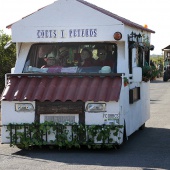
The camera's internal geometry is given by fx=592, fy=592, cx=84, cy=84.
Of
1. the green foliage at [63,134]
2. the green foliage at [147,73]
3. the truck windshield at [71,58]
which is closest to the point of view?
the green foliage at [63,134]

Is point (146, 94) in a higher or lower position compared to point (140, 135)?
higher

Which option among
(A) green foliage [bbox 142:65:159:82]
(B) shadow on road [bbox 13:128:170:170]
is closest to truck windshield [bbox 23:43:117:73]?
(B) shadow on road [bbox 13:128:170:170]

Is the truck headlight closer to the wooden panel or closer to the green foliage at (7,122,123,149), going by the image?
the wooden panel

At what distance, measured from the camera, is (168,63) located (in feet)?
172

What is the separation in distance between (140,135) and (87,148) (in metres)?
2.63

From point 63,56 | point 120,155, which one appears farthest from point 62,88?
point 120,155

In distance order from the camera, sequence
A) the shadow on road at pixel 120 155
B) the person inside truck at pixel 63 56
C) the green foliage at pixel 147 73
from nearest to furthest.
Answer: the shadow on road at pixel 120 155 < the person inside truck at pixel 63 56 < the green foliage at pixel 147 73

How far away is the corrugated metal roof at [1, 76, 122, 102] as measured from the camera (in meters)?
10.2

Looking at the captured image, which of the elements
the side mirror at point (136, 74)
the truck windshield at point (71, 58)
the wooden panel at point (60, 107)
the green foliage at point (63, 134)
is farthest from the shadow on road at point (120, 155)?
the truck windshield at point (71, 58)

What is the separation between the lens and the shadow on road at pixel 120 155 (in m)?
9.32

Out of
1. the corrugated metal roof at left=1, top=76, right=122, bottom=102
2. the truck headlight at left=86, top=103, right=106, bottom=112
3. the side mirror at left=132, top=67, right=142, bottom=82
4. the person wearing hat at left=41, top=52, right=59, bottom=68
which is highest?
the person wearing hat at left=41, top=52, right=59, bottom=68

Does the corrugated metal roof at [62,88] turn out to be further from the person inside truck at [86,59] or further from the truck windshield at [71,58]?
the person inside truck at [86,59]

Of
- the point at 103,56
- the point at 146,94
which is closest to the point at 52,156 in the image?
the point at 103,56

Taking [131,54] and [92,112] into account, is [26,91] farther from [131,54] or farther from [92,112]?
[131,54]
